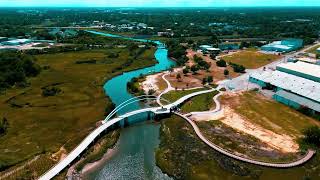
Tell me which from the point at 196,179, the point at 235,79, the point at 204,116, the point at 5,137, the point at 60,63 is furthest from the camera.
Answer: the point at 60,63

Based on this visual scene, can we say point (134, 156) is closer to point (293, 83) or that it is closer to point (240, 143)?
point (240, 143)

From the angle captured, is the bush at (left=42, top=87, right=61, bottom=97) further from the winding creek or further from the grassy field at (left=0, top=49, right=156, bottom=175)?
the winding creek

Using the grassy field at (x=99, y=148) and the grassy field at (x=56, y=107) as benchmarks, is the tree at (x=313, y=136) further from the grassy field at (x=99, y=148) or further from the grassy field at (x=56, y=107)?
the grassy field at (x=56, y=107)

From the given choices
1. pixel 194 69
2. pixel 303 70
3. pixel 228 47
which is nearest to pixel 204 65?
pixel 194 69

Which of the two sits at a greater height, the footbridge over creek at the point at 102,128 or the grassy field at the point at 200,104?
the footbridge over creek at the point at 102,128

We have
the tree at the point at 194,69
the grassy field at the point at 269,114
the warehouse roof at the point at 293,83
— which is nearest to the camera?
the grassy field at the point at 269,114

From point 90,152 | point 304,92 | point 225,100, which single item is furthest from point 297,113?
point 90,152

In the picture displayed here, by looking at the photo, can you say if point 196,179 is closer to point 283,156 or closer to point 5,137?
point 283,156

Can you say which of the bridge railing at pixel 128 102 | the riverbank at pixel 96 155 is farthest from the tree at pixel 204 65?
the riverbank at pixel 96 155

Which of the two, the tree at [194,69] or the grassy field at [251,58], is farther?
the grassy field at [251,58]
